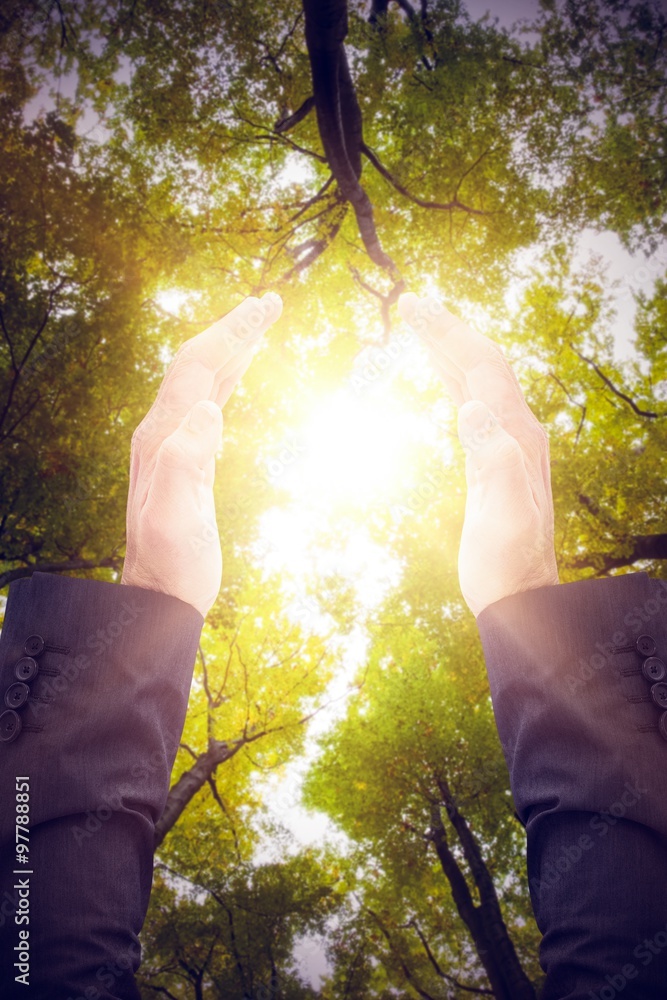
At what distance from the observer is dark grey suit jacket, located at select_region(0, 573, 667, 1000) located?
914 millimetres

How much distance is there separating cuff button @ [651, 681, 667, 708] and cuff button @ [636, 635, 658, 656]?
0.07 m

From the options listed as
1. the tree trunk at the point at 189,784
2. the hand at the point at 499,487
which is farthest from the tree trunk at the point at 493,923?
the hand at the point at 499,487

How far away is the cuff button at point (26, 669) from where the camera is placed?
103 cm

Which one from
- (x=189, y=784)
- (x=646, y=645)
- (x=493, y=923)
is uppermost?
(x=189, y=784)

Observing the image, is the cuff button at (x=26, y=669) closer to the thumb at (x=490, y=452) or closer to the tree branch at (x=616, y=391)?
the thumb at (x=490, y=452)

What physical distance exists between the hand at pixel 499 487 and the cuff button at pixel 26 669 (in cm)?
115

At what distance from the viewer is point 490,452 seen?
1518 mm

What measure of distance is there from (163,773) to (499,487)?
3.91 feet

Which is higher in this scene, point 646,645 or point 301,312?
point 301,312

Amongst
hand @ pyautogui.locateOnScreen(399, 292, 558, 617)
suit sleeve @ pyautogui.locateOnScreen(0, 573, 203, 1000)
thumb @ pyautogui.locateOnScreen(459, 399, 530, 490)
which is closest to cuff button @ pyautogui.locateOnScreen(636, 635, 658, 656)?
hand @ pyautogui.locateOnScreen(399, 292, 558, 617)

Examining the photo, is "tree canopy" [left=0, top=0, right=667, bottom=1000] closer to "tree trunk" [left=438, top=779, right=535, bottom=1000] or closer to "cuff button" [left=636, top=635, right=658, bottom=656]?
"tree trunk" [left=438, top=779, right=535, bottom=1000]

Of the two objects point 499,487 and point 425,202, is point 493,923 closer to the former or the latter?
point 499,487

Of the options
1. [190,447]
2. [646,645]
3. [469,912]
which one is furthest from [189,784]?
[646,645]

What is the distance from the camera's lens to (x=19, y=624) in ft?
3.67
